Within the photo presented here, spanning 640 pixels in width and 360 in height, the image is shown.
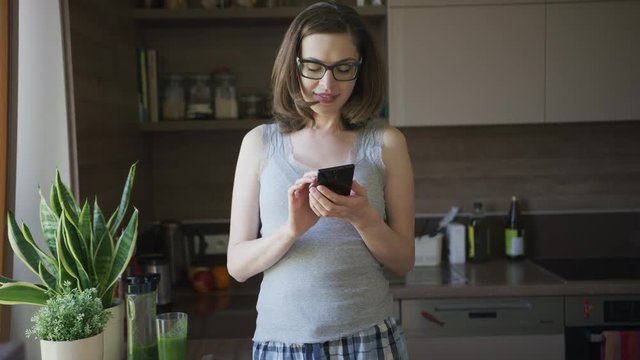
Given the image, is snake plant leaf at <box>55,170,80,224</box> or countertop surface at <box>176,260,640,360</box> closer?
snake plant leaf at <box>55,170,80,224</box>

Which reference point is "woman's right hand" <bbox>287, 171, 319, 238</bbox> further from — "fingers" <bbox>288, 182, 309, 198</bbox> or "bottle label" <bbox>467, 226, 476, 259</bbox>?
"bottle label" <bbox>467, 226, 476, 259</bbox>

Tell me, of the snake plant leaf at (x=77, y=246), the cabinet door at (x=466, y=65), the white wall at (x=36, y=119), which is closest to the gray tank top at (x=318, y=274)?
the snake plant leaf at (x=77, y=246)

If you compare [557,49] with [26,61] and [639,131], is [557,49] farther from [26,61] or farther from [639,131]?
[26,61]

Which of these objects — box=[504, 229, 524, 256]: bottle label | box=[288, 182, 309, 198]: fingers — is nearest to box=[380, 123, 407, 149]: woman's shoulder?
box=[288, 182, 309, 198]: fingers

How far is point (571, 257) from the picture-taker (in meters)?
2.83

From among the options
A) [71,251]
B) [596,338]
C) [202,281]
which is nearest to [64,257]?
[71,251]

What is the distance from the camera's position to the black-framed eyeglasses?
1.14 m

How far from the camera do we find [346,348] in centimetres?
114

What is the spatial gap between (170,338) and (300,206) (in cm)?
44

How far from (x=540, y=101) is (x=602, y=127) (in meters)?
0.52

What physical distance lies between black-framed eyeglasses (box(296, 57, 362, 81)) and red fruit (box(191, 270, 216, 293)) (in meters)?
1.56

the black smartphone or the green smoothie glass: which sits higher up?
the black smartphone

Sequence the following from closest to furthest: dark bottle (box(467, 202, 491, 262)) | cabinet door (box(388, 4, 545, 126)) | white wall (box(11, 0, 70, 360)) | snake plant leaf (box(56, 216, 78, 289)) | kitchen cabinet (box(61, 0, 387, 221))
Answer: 1. snake plant leaf (box(56, 216, 78, 289))
2. white wall (box(11, 0, 70, 360))
3. kitchen cabinet (box(61, 0, 387, 221))
4. cabinet door (box(388, 4, 545, 126))
5. dark bottle (box(467, 202, 491, 262))

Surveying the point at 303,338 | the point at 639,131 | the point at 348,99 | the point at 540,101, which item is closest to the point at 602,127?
the point at 639,131
